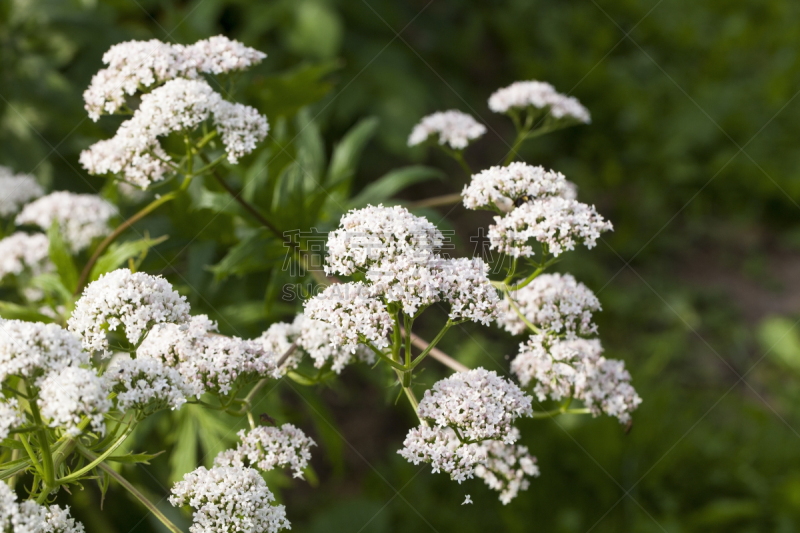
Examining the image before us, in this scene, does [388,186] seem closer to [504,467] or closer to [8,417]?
[504,467]

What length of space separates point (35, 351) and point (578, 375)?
5.86 feet

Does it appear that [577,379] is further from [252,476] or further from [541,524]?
[541,524]

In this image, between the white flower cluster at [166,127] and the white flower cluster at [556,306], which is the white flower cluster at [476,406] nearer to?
the white flower cluster at [556,306]

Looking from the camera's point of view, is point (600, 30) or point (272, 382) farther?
point (600, 30)

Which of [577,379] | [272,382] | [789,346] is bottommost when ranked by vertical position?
[272,382]

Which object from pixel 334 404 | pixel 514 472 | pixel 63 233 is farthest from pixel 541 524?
pixel 63 233

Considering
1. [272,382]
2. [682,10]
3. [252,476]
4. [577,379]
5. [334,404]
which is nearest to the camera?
[252,476]

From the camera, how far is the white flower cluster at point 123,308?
200cm

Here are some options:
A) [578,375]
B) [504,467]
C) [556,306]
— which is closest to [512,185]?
[556,306]

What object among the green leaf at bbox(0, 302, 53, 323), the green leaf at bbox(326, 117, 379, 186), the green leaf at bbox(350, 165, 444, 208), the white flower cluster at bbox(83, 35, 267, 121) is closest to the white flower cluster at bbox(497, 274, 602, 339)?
the green leaf at bbox(350, 165, 444, 208)

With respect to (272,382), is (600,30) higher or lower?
higher

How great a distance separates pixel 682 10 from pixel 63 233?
999 cm

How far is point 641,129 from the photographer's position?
353 inches

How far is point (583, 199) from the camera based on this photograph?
8.43m
